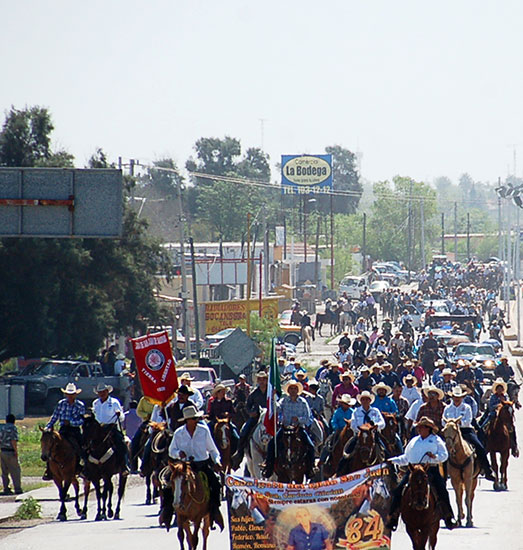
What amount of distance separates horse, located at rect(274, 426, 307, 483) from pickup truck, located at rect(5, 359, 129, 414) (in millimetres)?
20794

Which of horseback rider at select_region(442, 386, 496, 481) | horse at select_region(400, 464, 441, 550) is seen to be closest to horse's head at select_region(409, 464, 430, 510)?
horse at select_region(400, 464, 441, 550)

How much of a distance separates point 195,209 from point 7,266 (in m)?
113

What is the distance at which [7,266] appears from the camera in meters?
45.1

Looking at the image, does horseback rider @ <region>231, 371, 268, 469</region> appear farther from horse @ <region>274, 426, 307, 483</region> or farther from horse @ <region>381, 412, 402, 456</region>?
horse @ <region>381, 412, 402, 456</region>

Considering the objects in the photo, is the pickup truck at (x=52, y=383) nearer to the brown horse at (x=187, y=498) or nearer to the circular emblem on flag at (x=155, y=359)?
the circular emblem on flag at (x=155, y=359)

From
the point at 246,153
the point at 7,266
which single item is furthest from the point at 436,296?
the point at 246,153

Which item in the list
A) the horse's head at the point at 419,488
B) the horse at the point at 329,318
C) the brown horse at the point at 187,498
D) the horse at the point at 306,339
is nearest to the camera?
the horse's head at the point at 419,488

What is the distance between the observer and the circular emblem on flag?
2319cm

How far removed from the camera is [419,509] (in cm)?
1567

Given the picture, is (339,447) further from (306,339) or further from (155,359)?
(306,339)

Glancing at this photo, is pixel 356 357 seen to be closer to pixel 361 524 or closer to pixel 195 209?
pixel 361 524

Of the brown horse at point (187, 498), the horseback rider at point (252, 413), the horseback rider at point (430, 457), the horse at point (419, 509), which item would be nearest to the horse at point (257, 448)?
the horseback rider at point (252, 413)

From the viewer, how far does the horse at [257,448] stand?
67.8ft

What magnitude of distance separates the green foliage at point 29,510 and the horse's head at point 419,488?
308 inches
